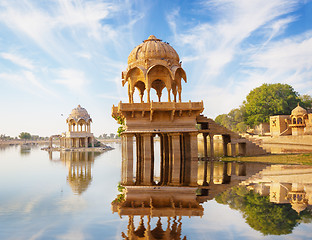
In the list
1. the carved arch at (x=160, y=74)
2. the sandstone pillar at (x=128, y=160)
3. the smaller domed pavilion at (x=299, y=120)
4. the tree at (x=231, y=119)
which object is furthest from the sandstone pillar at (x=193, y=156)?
the tree at (x=231, y=119)

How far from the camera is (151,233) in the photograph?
24.5ft

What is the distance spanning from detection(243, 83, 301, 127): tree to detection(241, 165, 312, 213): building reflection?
48339 mm

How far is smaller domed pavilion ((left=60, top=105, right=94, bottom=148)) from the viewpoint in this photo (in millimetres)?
63000

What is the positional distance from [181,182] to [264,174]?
20.4 feet

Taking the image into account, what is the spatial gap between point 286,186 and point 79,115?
5898 cm

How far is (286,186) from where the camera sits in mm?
13297

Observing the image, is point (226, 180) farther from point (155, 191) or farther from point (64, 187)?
point (64, 187)

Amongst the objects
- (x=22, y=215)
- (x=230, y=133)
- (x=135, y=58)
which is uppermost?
(x=135, y=58)

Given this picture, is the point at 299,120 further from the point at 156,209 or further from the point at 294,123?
the point at 156,209

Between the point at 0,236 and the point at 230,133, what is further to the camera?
the point at 230,133

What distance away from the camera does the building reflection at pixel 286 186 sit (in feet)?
35.0

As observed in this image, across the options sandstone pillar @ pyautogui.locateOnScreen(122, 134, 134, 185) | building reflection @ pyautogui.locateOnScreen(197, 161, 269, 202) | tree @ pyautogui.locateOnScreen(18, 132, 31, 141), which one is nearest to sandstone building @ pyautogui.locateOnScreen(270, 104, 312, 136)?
building reflection @ pyautogui.locateOnScreen(197, 161, 269, 202)

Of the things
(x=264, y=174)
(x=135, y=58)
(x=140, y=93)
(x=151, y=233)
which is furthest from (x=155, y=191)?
(x=140, y=93)

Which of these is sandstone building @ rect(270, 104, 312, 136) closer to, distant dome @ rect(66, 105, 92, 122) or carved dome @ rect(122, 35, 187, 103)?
carved dome @ rect(122, 35, 187, 103)
